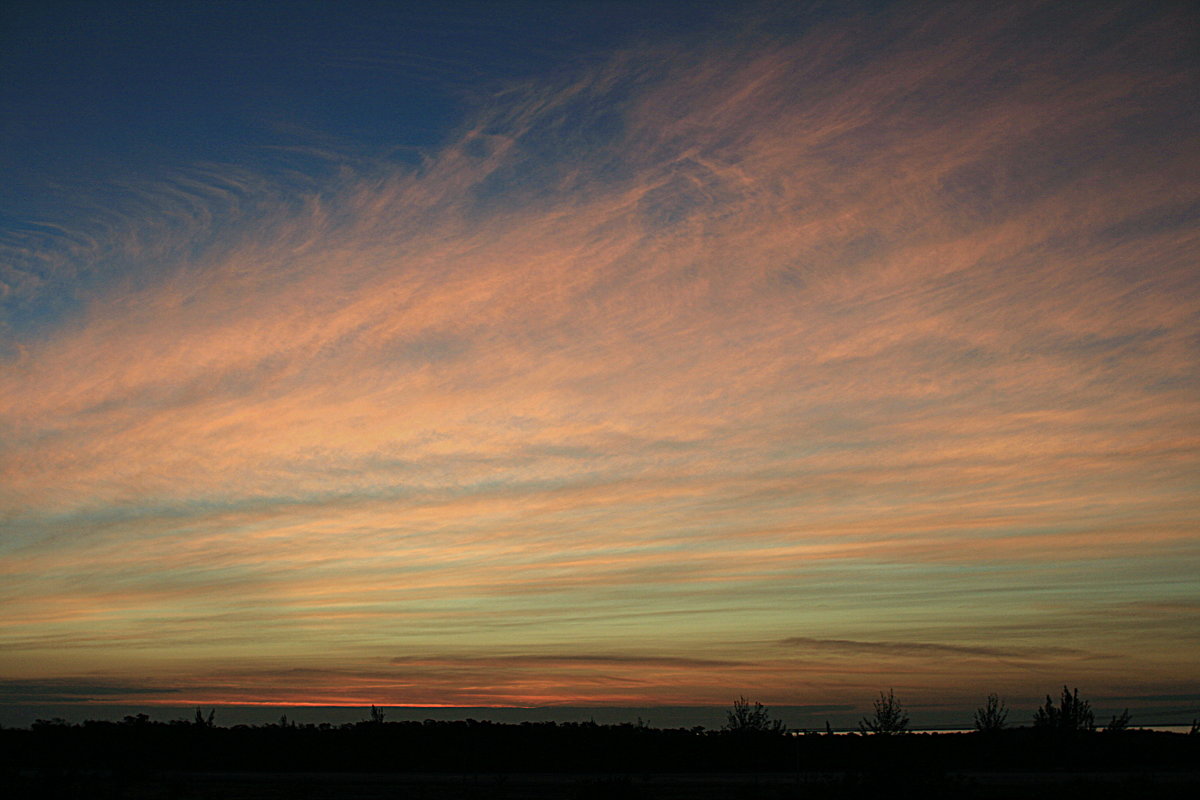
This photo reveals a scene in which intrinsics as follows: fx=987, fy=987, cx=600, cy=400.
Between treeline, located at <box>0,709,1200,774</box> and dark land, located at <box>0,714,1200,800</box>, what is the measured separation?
0.12 metres

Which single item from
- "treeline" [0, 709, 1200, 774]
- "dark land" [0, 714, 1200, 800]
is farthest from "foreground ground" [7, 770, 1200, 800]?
"treeline" [0, 709, 1200, 774]

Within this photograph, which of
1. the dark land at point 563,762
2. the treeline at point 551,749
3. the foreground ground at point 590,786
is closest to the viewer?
the foreground ground at point 590,786

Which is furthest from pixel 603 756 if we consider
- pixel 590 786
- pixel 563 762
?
pixel 590 786

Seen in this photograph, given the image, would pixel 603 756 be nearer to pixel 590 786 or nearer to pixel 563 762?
pixel 563 762

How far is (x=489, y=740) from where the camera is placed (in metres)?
53.0

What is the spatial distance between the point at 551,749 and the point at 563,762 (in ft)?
13.8

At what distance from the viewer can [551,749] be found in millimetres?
48750

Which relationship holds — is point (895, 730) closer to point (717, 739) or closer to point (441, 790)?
point (717, 739)

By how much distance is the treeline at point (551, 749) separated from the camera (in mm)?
41219

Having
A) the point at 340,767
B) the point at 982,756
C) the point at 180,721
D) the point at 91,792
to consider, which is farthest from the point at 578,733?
the point at 91,792

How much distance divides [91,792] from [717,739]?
109ft

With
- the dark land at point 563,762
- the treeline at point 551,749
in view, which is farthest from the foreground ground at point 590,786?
the treeline at point 551,749

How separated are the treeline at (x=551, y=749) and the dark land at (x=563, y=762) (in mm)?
116

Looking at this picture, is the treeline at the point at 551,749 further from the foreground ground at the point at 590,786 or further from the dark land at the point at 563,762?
the foreground ground at the point at 590,786
